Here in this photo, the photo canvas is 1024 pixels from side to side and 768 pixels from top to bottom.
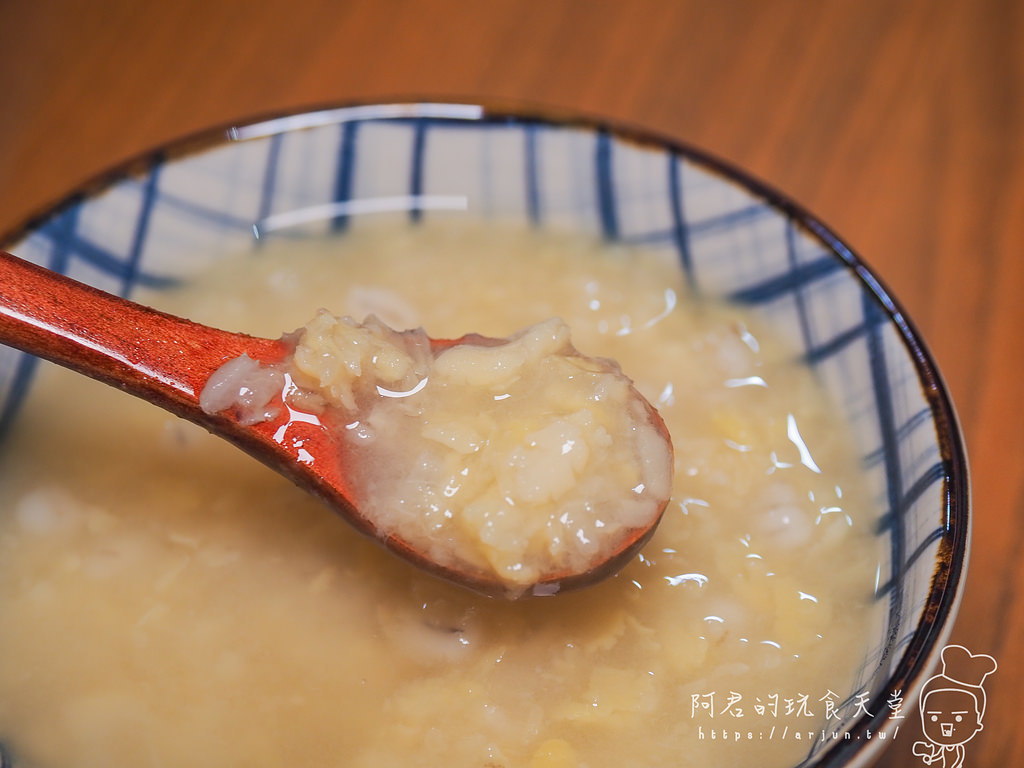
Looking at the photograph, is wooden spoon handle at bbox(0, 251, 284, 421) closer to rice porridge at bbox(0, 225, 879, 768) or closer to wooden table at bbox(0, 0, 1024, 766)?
rice porridge at bbox(0, 225, 879, 768)

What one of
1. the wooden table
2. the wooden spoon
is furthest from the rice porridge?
the wooden table

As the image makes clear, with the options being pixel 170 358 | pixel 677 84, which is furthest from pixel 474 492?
pixel 677 84

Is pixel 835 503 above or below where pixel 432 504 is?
above

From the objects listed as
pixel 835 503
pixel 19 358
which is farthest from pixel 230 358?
pixel 835 503

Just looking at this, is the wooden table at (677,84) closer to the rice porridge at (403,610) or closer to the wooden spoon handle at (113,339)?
the rice porridge at (403,610)

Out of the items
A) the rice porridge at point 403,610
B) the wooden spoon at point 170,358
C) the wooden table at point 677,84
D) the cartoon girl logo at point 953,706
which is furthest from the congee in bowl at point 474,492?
the wooden table at point 677,84

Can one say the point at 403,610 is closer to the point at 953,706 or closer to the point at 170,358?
the point at 170,358

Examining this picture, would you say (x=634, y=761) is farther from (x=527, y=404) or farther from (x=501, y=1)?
(x=501, y=1)
